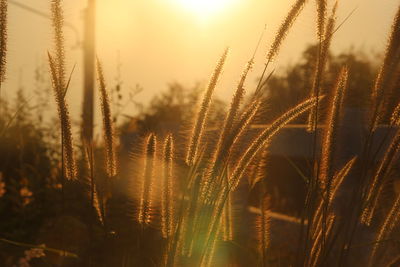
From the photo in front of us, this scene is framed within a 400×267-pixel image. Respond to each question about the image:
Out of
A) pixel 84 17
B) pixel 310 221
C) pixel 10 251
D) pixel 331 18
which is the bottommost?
pixel 10 251

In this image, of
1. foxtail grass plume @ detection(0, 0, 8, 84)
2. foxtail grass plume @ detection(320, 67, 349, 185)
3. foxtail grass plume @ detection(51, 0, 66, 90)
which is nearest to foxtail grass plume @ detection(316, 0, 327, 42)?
foxtail grass plume @ detection(320, 67, 349, 185)

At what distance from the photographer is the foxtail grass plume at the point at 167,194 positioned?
184cm

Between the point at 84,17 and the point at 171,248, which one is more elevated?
the point at 84,17

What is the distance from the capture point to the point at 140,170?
1917mm

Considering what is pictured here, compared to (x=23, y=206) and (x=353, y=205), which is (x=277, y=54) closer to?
(x=353, y=205)

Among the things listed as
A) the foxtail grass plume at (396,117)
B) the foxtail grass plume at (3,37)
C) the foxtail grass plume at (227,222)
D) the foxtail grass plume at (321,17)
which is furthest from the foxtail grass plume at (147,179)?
the foxtail grass plume at (396,117)

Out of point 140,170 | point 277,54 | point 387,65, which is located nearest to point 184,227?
point 140,170

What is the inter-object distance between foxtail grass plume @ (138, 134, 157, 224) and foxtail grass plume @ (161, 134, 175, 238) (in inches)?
1.4

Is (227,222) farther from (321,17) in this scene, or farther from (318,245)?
(321,17)

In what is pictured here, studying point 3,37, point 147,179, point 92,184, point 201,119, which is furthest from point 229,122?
point 3,37

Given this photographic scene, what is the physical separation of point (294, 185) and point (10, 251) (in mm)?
8167

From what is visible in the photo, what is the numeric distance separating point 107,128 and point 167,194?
241mm

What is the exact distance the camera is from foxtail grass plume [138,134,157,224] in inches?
71.3

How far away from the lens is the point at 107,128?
6.18 ft
